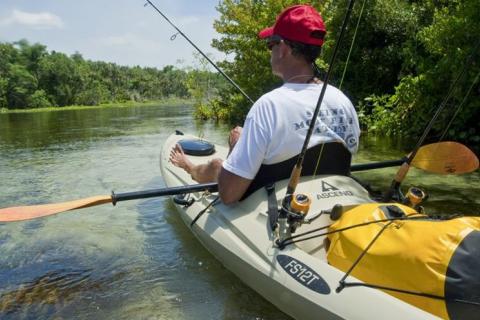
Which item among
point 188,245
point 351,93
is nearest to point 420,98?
point 351,93

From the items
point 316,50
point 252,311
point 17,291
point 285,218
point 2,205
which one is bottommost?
point 2,205

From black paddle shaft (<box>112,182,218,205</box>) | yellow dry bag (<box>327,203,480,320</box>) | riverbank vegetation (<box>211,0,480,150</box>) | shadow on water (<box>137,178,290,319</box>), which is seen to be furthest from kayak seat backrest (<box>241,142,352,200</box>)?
riverbank vegetation (<box>211,0,480,150</box>)

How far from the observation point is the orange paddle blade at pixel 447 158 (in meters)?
3.52

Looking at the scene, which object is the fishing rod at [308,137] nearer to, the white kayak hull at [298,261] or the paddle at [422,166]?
the white kayak hull at [298,261]

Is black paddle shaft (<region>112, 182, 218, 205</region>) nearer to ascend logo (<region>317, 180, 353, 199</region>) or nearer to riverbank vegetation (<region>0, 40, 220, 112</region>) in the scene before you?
ascend logo (<region>317, 180, 353, 199</region>)

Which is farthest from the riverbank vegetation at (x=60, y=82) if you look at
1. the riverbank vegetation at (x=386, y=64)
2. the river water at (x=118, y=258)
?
the river water at (x=118, y=258)

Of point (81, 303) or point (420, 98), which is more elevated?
point (420, 98)

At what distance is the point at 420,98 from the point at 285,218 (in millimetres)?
9094

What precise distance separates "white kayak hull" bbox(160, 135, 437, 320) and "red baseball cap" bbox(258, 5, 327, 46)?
34.5 inches

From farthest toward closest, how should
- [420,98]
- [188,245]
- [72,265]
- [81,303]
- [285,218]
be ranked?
[420,98]
[188,245]
[72,265]
[81,303]
[285,218]

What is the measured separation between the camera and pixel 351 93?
1538 centimetres

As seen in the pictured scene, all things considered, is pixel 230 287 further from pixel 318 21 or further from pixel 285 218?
pixel 318 21

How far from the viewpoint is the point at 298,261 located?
2.43 m

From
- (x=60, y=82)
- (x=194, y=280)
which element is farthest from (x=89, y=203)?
(x=60, y=82)
